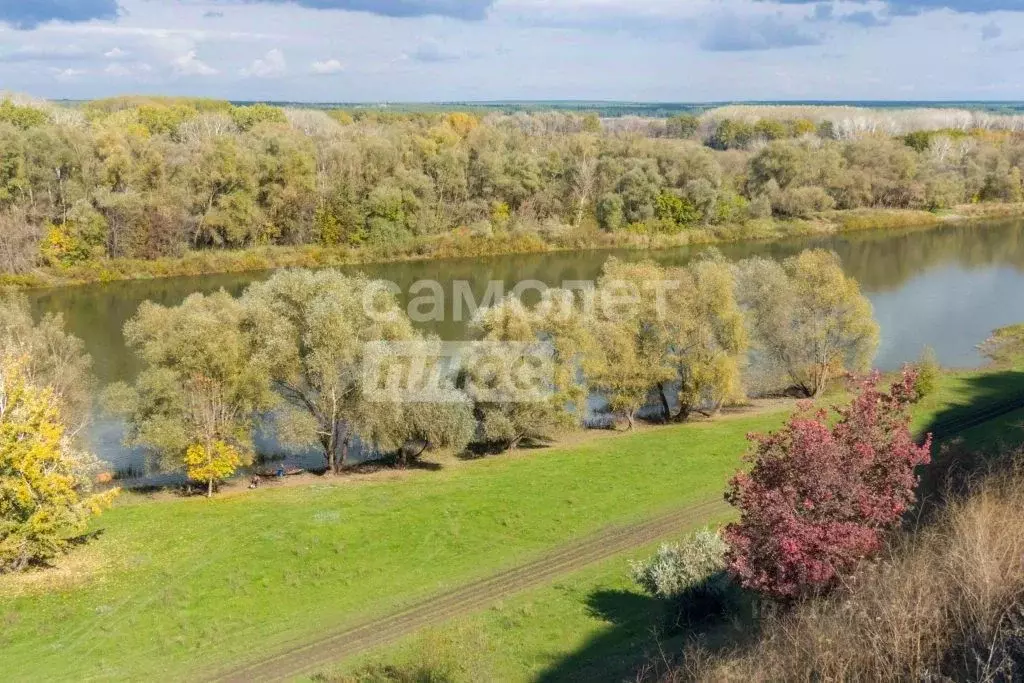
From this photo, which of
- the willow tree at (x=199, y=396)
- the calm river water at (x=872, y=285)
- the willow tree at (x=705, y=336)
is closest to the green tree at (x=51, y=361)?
the willow tree at (x=199, y=396)

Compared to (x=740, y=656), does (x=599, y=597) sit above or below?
below

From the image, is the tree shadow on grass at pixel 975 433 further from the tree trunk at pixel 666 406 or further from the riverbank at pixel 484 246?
the riverbank at pixel 484 246

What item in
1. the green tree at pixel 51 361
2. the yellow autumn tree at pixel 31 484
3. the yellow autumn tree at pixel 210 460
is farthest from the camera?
the green tree at pixel 51 361

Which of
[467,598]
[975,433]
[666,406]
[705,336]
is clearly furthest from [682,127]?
[467,598]

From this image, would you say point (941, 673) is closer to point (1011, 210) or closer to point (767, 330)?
point (767, 330)

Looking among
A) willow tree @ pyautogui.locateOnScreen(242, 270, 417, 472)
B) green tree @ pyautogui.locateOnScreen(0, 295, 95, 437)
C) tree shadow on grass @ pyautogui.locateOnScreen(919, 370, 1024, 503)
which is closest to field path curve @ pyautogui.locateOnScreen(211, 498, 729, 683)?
tree shadow on grass @ pyautogui.locateOnScreen(919, 370, 1024, 503)

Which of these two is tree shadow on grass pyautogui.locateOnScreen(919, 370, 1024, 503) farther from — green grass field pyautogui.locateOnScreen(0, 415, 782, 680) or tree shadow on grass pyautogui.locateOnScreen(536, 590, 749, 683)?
green grass field pyautogui.locateOnScreen(0, 415, 782, 680)

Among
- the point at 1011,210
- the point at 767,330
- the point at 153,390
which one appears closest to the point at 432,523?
the point at 153,390
